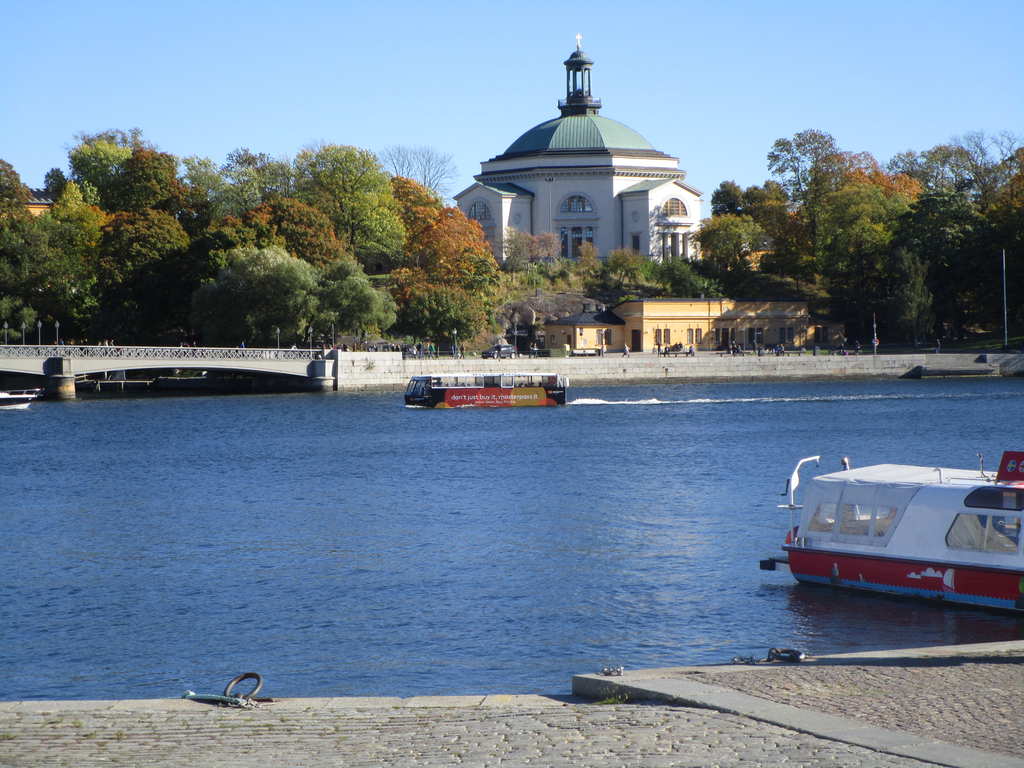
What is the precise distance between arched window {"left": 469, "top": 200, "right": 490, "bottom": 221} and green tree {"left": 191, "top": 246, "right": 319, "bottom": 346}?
116 ft

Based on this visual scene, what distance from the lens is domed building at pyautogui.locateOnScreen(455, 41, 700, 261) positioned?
403ft

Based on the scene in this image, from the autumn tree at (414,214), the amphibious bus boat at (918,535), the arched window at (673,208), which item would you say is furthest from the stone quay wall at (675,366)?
the amphibious bus boat at (918,535)

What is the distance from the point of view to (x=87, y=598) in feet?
84.1

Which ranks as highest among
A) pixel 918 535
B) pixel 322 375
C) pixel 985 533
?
pixel 322 375

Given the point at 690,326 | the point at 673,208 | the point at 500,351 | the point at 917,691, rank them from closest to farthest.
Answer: the point at 917,691 → the point at 500,351 → the point at 690,326 → the point at 673,208

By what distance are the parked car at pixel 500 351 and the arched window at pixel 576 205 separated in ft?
88.4

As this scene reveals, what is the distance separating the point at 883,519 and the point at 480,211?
100812mm

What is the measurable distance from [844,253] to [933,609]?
90.9m

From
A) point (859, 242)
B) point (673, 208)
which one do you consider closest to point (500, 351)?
point (859, 242)

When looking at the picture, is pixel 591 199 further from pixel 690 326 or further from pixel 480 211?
pixel 690 326

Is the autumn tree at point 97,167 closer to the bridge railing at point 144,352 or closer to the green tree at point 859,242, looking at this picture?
the bridge railing at point 144,352

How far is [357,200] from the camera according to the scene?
351 ft

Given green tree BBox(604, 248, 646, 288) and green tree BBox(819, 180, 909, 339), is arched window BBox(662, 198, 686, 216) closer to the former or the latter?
green tree BBox(604, 248, 646, 288)

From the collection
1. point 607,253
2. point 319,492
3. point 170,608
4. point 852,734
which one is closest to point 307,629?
point 170,608
